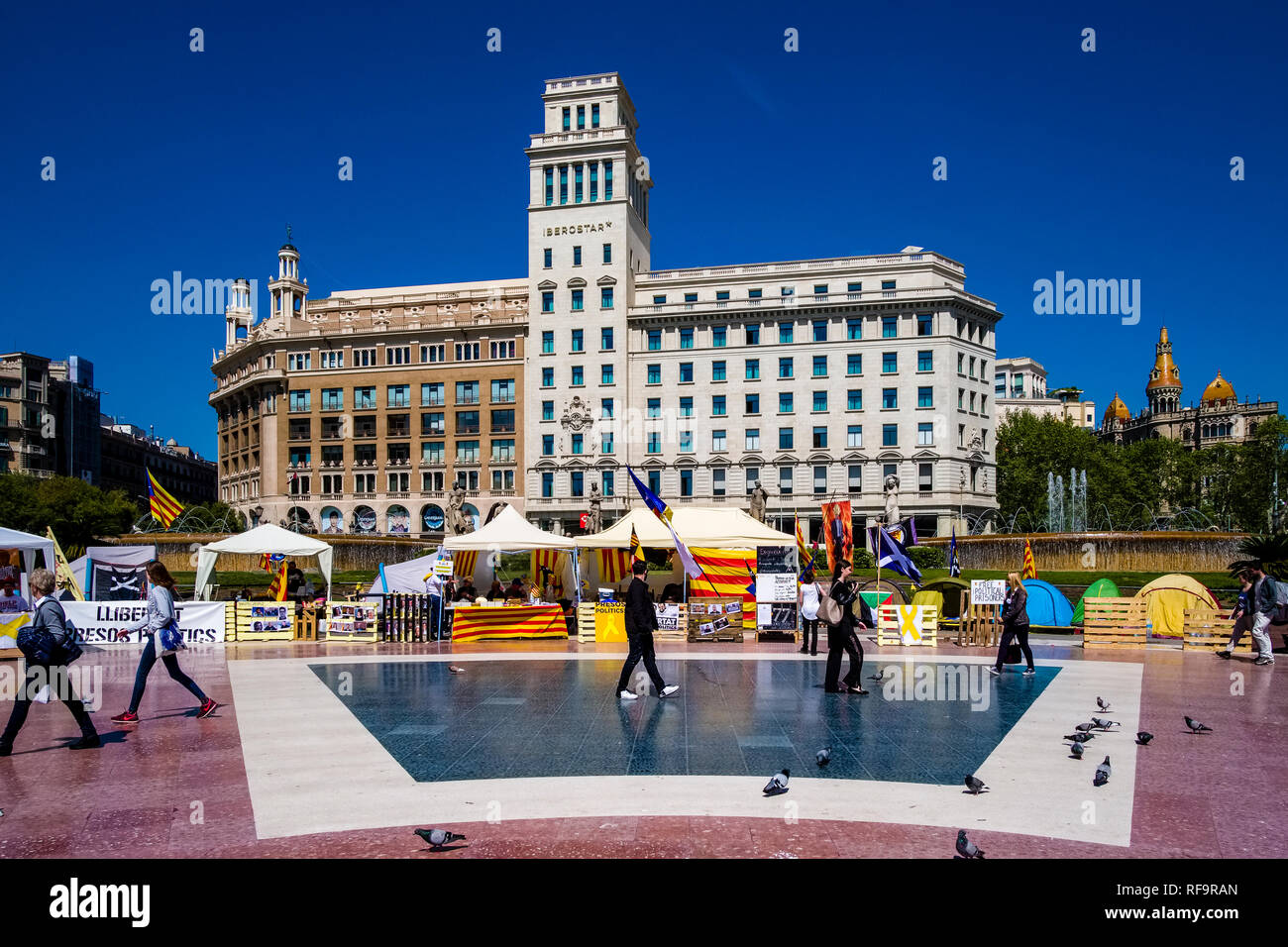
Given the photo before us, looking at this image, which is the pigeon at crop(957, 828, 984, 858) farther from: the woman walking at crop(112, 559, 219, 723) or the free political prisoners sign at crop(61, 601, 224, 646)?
the free political prisoners sign at crop(61, 601, 224, 646)

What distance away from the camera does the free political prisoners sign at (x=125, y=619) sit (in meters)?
21.8

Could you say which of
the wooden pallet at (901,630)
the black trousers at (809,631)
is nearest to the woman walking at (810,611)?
the black trousers at (809,631)

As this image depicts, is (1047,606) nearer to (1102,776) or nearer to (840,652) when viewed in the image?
(840,652)

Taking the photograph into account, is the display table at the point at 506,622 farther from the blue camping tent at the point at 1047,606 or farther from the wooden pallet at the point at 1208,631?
the wooden pallet at the point at 1208,631

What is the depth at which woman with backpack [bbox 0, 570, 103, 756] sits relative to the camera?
9.95 meters

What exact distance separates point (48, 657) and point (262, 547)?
1605 cm

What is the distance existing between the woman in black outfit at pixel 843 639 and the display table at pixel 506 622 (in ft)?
35.0

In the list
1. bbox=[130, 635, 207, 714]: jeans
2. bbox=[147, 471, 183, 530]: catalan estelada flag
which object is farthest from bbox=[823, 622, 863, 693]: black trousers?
bbox=[147, 471, 183, 530]: catalan estelada flag

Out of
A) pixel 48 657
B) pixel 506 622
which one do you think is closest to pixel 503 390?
pixel 506 622
